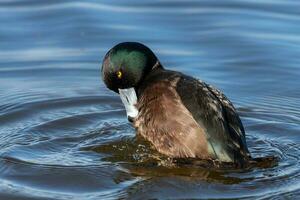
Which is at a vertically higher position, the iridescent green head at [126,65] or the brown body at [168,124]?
the iridescent green head at [126,65]

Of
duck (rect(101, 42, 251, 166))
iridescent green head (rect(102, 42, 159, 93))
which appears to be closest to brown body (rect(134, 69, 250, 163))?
duck (rect(101, 42, 251, 166))

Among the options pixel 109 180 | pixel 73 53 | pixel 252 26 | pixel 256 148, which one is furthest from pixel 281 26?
pixel 109 180

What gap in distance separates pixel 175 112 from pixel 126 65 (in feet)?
2.75

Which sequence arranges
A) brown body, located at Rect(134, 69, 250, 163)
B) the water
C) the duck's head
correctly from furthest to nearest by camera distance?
the duck's head → brown body, located at Rect(134, 69, 250, 163) → the water

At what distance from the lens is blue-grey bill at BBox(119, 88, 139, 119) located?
8.59 meters

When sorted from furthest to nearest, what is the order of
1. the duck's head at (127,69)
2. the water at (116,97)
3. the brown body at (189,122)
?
the duck's head at (127,69) < the brown body at (189,122) < the water at (116,97)

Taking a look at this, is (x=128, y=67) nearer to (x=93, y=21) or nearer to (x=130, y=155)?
(x=130, y=155)

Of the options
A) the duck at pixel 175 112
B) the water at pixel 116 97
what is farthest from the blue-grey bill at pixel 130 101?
the water at pixel 116 97

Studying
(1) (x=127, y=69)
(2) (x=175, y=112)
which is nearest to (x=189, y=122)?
(2) (x=175, y=112)

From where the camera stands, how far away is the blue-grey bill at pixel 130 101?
859cm

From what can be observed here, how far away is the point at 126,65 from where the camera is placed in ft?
28.4

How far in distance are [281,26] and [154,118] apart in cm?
444

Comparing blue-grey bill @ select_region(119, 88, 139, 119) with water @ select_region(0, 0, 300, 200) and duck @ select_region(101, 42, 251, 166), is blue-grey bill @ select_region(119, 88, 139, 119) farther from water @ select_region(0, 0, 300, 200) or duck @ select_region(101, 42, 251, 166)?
water @ select_region(0, 0, 300, 200)

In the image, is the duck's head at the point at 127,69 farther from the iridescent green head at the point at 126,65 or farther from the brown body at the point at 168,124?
the brown body at the point at 168,124
